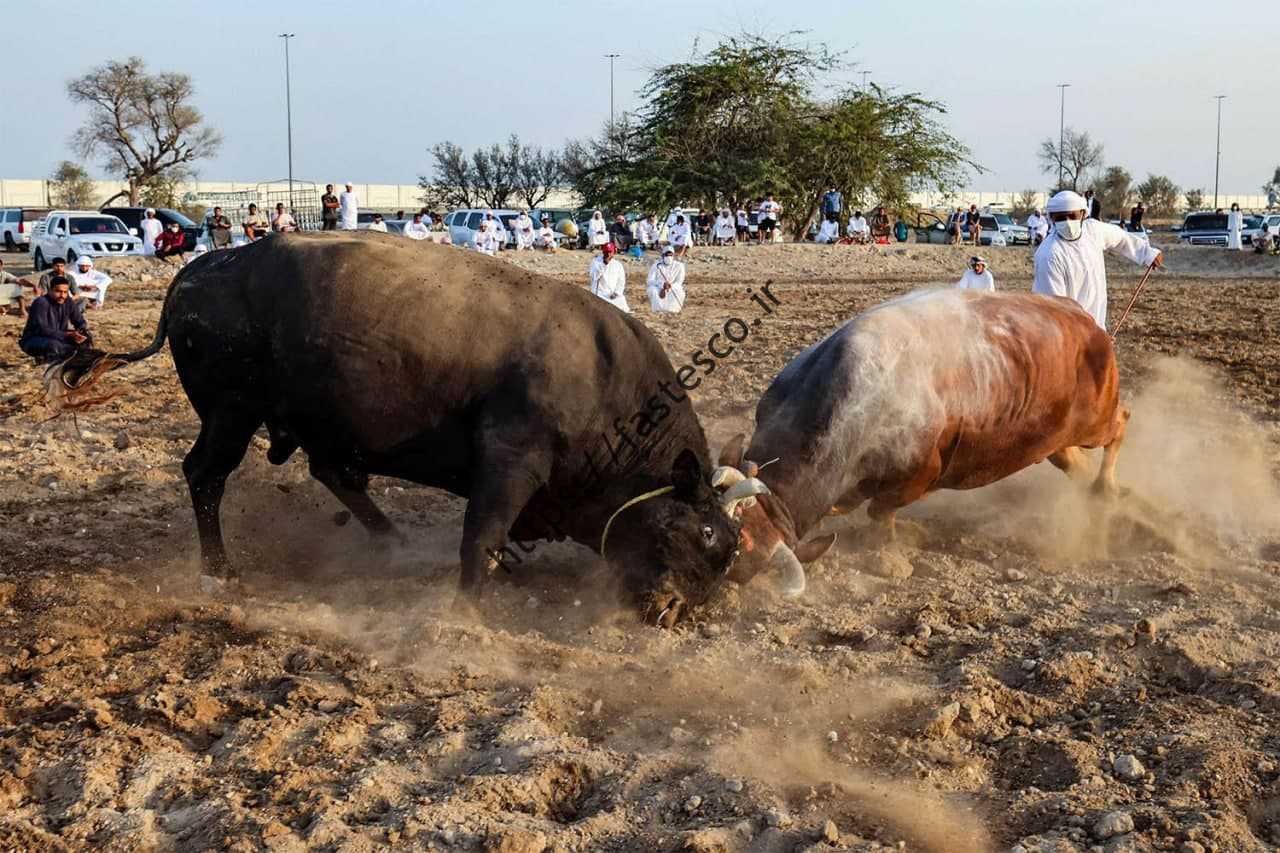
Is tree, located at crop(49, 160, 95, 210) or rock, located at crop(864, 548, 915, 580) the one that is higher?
tree, located at crop(49, 160, 95, 210)

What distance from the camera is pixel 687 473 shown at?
6.17m

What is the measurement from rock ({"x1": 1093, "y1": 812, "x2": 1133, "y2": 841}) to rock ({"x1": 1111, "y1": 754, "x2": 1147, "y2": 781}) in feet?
1.22

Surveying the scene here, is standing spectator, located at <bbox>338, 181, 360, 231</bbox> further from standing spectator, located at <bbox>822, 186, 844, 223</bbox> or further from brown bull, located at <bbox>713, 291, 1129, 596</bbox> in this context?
brown bull, located at <bbox>713, 291, 1129, 596</bbox>

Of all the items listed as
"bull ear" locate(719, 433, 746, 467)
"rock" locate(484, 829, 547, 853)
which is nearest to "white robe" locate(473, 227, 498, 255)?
"bull ear" locate(719, 433, 746, 467)

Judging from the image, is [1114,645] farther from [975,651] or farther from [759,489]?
[759,489]

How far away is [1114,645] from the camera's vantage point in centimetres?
561

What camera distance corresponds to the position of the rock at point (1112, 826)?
12.8 feet

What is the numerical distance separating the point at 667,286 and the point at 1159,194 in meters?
64.0

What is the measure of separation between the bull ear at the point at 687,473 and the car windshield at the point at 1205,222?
3932 cm

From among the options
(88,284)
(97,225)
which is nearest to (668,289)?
(88,284)

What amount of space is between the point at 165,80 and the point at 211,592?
58970 millimetres

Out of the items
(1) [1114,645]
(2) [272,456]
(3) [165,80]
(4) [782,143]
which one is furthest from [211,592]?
(3) [165,80]

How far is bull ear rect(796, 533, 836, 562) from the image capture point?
6.45 meters

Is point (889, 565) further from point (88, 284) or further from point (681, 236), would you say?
point (681, 236)
